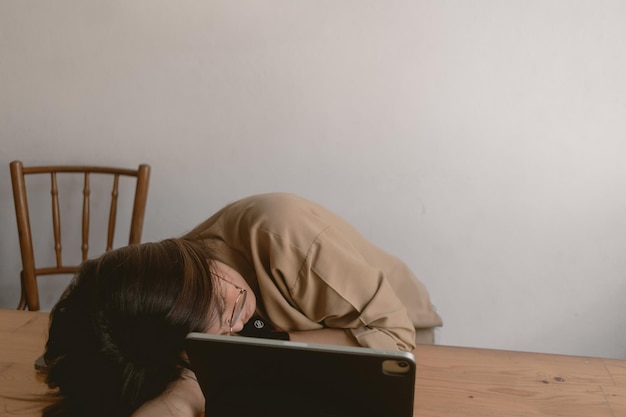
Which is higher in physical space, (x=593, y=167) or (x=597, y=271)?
(x=593, y=167)

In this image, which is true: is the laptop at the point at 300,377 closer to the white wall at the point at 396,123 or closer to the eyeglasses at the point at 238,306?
the eyeglasses at the point at 238,306

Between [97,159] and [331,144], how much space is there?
0.76 metres

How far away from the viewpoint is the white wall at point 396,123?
1.82 meters

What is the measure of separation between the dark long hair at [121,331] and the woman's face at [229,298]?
7cm

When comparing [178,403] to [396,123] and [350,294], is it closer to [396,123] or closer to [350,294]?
[350,294]

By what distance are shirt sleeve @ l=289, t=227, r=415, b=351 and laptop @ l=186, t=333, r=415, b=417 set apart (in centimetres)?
35

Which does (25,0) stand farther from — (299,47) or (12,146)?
(299,47)

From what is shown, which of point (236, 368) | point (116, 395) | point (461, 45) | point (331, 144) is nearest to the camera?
point (236, 368)

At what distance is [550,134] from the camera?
184 cm

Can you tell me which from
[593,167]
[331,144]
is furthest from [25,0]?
[593,167]

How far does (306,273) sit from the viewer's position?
3.92ft

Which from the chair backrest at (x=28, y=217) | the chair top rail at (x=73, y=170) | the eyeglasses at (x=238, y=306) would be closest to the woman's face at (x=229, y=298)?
the eyeglasses at (x=238, y=306)

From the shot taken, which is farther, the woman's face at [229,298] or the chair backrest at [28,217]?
the chair backrest at [28,217]

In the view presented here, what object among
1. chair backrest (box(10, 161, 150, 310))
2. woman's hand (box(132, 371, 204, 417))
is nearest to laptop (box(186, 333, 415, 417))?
woman's hand (box(132, 371, 204, 417))
